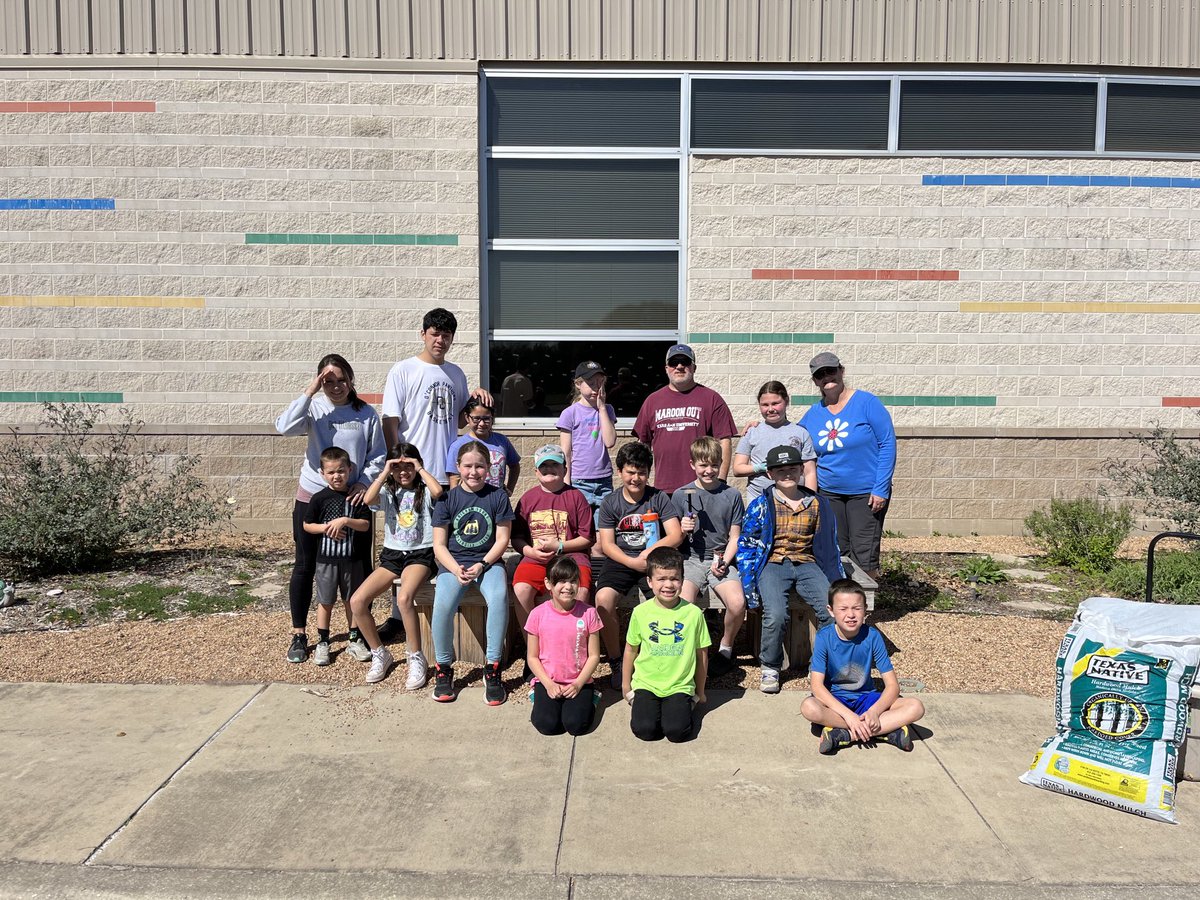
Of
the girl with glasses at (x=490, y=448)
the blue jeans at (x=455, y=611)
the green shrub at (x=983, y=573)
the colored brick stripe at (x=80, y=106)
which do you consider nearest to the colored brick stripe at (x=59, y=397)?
the colored brick stripe at (x=80, y=106)

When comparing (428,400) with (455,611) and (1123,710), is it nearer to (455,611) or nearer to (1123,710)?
(455,611)

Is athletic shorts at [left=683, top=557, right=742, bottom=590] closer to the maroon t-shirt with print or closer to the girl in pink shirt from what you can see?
the maroon t-shirt with print

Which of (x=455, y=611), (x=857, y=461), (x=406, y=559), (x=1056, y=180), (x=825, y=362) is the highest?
(x=1056, y=180)

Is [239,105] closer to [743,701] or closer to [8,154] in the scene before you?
[8,154]

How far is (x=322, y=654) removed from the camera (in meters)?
5.39

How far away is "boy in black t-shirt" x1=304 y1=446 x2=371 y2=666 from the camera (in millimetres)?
5352

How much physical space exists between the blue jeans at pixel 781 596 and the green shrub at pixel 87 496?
539cm

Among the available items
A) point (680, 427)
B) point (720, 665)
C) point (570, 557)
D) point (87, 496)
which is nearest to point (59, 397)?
point (87, 496)

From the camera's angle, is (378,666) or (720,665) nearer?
(378,666)

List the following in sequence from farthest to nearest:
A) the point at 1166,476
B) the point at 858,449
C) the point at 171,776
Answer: the point at 1166,476 → the point at 858,449 → the point at 171,776

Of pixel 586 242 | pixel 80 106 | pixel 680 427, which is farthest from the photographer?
pixel 586 242

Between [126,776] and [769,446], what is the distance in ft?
12.4

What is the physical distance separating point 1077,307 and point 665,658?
702 cm

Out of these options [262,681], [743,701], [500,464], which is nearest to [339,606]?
[262,681]
